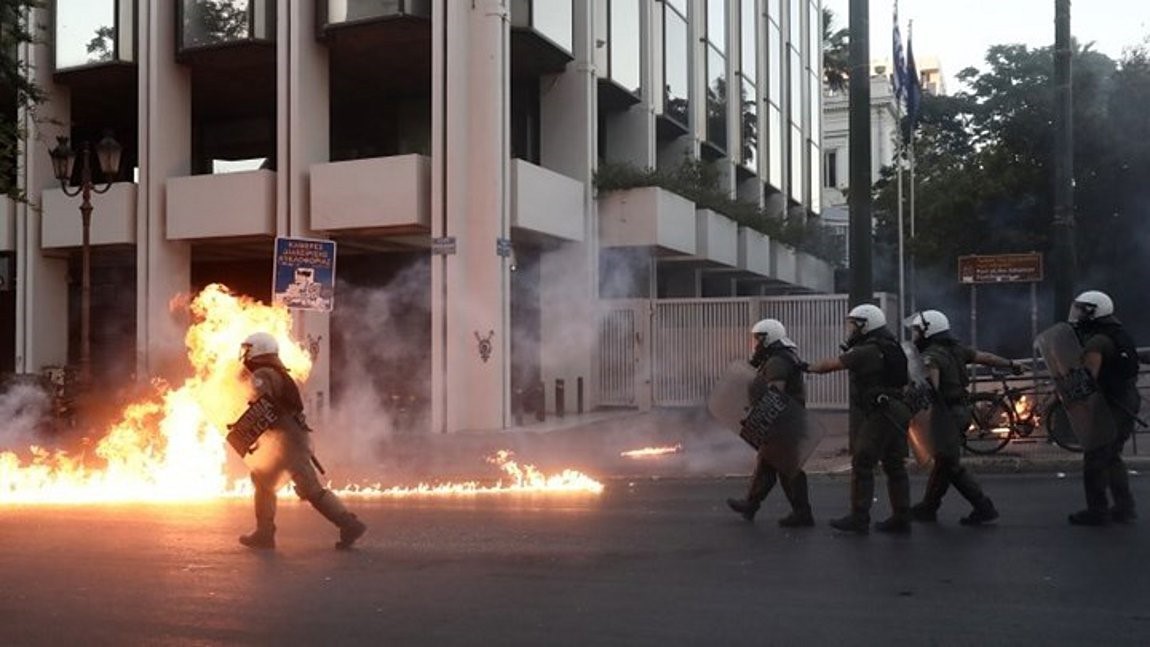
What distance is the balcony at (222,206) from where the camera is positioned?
18.5 m

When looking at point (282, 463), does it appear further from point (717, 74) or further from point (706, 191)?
point (717, 74)

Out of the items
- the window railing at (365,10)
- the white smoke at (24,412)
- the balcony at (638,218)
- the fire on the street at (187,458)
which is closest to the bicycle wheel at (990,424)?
the fire on the street at (187,458)

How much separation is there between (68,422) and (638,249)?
383 inches

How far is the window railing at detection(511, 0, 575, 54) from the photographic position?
1773 cm

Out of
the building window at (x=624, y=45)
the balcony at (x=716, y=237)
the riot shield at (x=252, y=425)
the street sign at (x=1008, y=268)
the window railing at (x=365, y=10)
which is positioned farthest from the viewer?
the balcony at (x=716, y=237)

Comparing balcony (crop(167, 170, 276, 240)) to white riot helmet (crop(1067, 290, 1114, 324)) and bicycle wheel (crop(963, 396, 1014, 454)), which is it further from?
white riot helmet (crop(1067, 290, 1114, 324))

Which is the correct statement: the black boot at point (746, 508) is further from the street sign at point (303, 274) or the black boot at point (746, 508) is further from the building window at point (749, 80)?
the building window at point (749, 80)

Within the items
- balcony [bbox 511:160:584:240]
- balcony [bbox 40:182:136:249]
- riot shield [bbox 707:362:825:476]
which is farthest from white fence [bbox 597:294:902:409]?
riot shield [bbox 707:362:825:476]

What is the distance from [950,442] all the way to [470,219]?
9617 millimetres

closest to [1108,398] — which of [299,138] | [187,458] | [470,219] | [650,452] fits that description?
[650,452]

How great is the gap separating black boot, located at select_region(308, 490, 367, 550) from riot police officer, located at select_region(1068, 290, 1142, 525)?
5.38 m

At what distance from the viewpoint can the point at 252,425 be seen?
8.20 m

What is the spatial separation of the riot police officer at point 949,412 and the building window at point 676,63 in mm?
14220

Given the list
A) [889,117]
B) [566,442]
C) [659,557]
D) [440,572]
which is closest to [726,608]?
[659,557]
